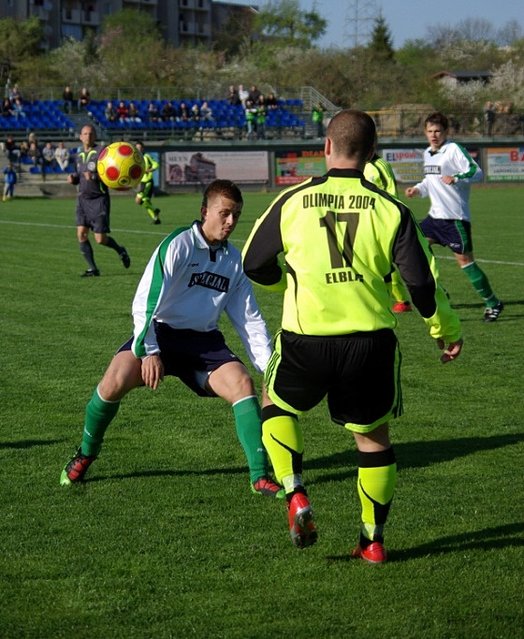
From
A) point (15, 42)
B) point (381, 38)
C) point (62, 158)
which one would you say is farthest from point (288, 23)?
point (62, 158)

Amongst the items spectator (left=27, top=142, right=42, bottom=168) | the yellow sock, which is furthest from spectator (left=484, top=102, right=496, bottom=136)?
the yellow sock

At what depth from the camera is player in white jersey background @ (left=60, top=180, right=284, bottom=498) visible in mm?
5445

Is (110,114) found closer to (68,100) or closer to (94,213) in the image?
(68,100)

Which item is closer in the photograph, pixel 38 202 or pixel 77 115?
pixel 38 202

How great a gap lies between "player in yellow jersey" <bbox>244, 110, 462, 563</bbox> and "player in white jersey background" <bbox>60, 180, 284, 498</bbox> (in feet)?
3.36

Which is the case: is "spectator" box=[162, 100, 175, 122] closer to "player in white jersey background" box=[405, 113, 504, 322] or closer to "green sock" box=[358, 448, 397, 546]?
"player in white jersey background" box=[405, 113, 504, 322]

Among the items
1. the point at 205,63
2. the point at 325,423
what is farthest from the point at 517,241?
the point at 205,63

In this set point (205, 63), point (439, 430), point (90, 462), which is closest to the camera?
point (90, 462)

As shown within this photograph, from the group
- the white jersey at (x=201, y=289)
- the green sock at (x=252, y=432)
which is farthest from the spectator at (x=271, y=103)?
the green sock at (x=252, y=432)

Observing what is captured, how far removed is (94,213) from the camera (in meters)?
15.3

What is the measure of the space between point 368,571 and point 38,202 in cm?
3374

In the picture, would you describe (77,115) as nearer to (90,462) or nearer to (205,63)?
(205,63)

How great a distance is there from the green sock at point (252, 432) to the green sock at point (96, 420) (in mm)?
669

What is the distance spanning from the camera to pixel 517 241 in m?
20.4
